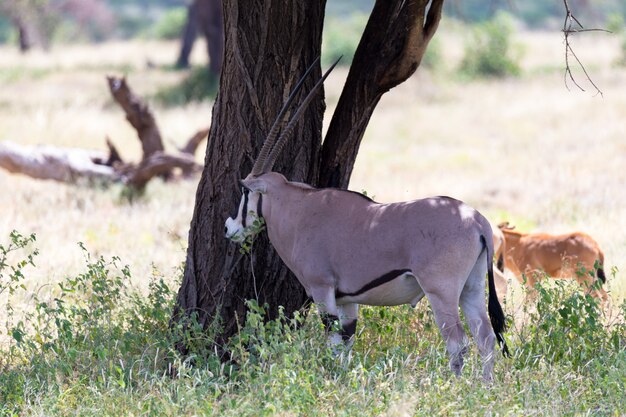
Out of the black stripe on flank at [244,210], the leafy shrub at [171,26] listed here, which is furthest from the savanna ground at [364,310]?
the leafy shrub at [171,26]

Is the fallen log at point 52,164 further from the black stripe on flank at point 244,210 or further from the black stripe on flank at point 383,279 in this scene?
the black stripe on flank at point 383,279

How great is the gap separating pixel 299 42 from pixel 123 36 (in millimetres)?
71926

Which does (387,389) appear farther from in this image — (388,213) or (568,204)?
(568,204)

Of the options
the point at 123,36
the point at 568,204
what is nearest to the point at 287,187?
the point at 568,204

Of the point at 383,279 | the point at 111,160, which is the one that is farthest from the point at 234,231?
the point at 111,160

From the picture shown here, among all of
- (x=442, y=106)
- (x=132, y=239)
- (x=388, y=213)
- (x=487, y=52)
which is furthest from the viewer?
(x=487, y=52)

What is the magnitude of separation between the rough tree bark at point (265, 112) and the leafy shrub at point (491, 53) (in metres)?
26.4

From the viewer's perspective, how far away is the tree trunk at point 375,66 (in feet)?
21.6

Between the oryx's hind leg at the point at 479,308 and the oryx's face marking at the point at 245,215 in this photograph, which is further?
the oryx's face marking at the point at 245,215

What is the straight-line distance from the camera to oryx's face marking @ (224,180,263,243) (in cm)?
622

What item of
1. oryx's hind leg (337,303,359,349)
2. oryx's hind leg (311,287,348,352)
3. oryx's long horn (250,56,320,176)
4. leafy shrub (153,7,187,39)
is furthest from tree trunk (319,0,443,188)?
leafy shrub (153,7,187,39)

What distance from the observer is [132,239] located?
1127cm

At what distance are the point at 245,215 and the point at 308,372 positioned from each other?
137cm

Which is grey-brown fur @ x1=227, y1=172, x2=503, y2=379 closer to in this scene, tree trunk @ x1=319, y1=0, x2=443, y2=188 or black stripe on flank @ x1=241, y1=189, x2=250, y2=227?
black stripe on flank @ x1=241, y1=189, x2=250, y2=227
